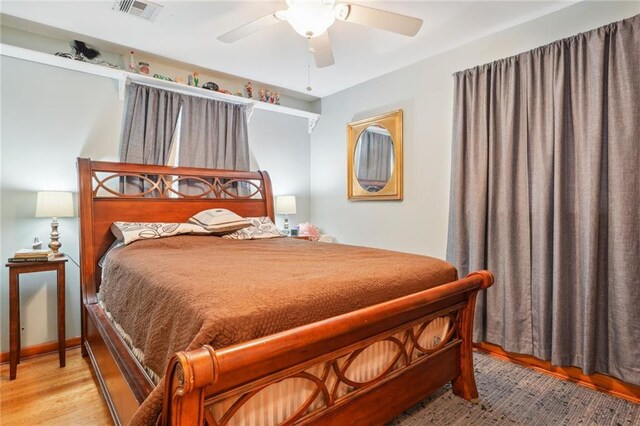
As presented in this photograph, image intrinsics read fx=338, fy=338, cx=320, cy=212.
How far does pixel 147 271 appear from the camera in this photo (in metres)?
1.64

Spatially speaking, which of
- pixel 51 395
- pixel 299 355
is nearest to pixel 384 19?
pixel 299 355

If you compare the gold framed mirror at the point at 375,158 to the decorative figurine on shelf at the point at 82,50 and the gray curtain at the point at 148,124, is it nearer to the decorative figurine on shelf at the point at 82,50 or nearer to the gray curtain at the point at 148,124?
the gray curtain at the point at 148,124

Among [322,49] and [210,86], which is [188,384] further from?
[210,86]

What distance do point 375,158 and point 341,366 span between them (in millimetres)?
2612

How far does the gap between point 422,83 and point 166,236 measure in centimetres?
263

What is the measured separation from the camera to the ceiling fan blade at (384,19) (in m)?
1.83

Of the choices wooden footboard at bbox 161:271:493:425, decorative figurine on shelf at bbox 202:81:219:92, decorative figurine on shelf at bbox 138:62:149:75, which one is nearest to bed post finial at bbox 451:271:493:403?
wooden footboard at bbox 161:271:493:425

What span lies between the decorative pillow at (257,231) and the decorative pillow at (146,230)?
1.03 ft

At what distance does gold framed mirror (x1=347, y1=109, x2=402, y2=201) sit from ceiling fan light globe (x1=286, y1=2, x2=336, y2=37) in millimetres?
1683

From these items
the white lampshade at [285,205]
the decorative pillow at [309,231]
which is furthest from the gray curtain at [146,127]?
the decorative pillow at [309,231]

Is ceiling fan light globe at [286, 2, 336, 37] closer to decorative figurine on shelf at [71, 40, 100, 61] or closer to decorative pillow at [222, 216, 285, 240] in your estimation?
decorative pillow at [222, 216, 285, 240]

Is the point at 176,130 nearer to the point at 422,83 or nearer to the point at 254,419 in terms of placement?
the point at 422,83

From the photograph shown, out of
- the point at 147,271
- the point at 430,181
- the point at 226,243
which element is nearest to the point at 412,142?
the point at 430,181

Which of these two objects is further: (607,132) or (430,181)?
(430,181)
